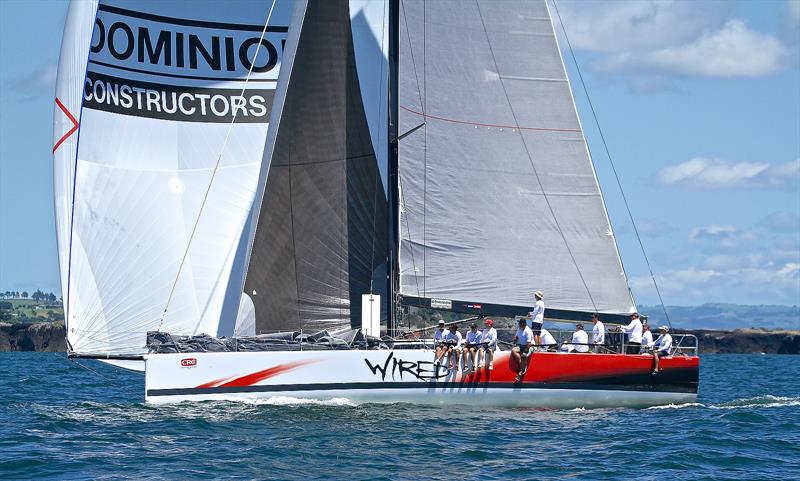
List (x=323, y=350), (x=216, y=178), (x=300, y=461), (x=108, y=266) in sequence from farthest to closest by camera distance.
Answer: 1. (x=216, y=178)
2. (x=108, y=266)
3. (x=323, y=350)
4. (x=300, y=461)

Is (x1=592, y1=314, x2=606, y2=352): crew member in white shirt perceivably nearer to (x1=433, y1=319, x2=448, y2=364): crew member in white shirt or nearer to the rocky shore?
(x1=433, y1=319, x2=448, y2=364): crew member in white shirt

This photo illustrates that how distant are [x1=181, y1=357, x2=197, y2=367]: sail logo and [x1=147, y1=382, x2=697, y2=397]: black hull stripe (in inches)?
16.0

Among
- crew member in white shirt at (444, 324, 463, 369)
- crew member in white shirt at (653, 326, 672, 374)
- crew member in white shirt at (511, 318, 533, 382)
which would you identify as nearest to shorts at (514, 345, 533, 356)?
crew member in white shirt at (511, 318, 533, 382)

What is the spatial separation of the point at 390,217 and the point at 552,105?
148 inches

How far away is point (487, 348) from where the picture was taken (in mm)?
21109

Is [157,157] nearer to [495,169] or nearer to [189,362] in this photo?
[189,362]

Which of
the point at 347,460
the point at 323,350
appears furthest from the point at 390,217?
the point at 347,460

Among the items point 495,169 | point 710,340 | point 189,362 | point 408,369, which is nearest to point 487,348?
point 408,369

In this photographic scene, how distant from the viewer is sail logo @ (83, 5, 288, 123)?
2323 centimetres

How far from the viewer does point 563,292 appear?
23.0 m

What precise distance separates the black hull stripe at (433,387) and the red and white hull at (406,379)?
17mm

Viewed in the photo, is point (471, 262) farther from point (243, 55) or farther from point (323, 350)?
point (243, 55)

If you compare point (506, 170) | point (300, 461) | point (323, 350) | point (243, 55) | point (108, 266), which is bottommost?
point (300, 461)

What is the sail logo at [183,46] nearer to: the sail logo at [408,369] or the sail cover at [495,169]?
Result: the sail cover at [495,169]
